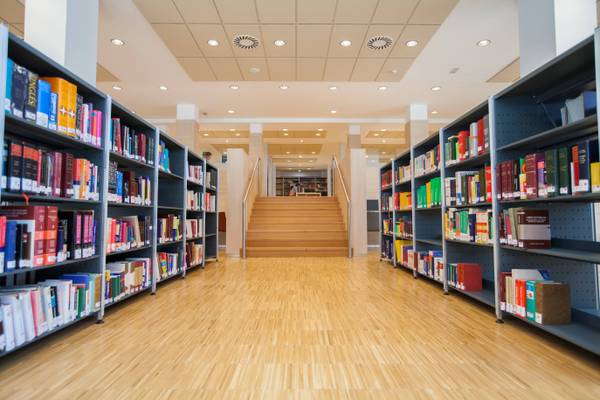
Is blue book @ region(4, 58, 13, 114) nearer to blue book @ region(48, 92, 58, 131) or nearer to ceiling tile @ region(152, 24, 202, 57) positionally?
blue book @ region(48, 92, 58, 131)

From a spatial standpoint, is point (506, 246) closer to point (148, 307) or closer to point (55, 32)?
point (148, 307)

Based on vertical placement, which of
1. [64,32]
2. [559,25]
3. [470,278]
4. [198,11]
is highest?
[198,11]

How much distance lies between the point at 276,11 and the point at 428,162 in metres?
2.79

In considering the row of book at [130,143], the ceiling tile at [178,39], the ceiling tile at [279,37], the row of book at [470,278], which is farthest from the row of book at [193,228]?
the row of book at [470,278]

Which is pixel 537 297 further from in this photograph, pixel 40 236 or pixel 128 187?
pixel 128 187

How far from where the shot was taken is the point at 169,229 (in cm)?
422

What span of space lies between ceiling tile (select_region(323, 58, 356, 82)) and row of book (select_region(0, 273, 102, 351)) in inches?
196

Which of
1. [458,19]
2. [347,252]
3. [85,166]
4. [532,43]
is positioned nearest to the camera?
[85,166]

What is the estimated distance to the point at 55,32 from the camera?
3.06 metres

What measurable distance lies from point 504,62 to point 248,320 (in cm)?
648

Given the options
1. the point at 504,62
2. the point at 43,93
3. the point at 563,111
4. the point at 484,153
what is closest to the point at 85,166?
the point at 43,93

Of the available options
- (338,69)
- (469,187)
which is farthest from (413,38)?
(469,187)

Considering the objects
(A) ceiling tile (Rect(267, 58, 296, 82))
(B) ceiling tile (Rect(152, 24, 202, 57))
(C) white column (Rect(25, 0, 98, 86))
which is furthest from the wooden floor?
(A) ceiling tile (Rect(267, 58, 296, 82))

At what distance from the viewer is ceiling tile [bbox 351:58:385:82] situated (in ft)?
19.0
